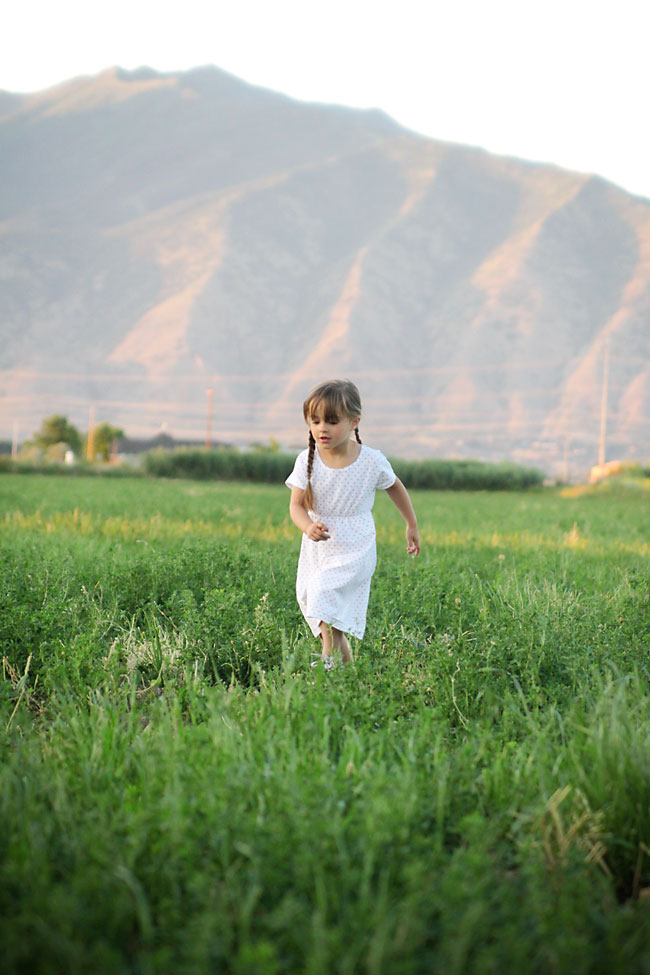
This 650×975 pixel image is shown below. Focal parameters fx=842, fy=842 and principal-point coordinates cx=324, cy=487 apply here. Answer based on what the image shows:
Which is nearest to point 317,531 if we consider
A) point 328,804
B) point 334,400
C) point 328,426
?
point 328,426

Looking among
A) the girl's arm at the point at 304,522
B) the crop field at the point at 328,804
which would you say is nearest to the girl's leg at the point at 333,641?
the crop field at the point at 328,804

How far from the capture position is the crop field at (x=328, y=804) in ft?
5.74

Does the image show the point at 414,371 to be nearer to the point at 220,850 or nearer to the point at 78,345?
the point at 78,345

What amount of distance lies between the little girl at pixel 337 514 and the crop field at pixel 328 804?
7.5 inches

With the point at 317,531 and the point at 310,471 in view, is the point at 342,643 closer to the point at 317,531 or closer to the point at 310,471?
the point at 317,531

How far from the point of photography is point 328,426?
13.2 feet

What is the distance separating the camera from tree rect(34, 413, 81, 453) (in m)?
70.9

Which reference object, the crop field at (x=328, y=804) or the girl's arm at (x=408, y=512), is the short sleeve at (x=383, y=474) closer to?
the girl's arm at (x=408, y=512)

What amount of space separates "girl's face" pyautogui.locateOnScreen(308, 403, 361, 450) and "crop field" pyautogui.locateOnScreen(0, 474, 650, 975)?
3.21ft

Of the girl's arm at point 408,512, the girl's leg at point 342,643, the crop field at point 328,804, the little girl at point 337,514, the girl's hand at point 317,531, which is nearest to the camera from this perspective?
the crop field at point 328,804

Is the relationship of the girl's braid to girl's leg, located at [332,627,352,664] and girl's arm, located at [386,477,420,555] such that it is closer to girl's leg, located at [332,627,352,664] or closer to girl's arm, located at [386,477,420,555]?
girl's arm, located at [386,477,420,555]

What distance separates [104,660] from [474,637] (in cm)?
181

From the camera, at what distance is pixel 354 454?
14.0 ft

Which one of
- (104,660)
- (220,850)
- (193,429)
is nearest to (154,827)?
(220,850)
